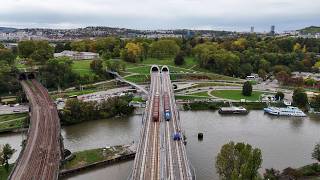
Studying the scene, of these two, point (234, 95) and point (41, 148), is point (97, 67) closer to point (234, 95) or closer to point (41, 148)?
point (234, 95)

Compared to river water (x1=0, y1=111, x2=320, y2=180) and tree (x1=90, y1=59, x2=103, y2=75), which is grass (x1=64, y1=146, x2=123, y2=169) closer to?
river water (x1=0, y1=111, x2=320, y2=180)

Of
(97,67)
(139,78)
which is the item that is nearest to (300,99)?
(139,78)

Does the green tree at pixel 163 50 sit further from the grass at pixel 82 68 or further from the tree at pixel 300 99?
the tree at pixel 300 99

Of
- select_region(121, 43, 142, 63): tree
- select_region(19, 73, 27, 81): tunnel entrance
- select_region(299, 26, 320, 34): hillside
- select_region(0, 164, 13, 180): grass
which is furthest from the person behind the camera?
select_region(299, 26, 320, 34): hillside

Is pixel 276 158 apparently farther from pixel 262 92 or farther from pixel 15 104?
pixel 15 104

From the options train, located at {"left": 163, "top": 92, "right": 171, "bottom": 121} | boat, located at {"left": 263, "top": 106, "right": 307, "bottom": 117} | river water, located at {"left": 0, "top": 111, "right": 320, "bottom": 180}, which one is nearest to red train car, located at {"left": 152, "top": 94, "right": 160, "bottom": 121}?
train, located at {"left": 163, "top": 92, "right": 171, "bottom": 121}

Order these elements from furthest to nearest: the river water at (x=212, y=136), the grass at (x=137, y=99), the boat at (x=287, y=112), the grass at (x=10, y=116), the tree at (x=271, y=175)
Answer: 1. the grass at (x=137, y=99)
2. the boat at (x=287, y=112)
3. the grass at (x=10, y=116)
4. the river water at (x=212, y=136)
5. the tree at (x=271, y=175)

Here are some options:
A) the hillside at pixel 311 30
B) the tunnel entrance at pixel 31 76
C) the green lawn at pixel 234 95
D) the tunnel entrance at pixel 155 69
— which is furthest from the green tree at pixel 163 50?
A: the hillside at pixel 311 30
